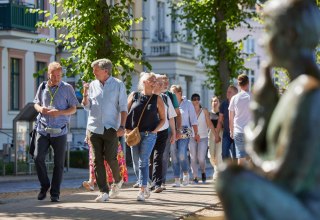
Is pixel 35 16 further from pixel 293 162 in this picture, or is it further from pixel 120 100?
pixel 293 162

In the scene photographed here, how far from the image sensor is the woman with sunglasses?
2177 cm

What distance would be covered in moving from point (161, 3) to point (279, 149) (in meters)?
62.7

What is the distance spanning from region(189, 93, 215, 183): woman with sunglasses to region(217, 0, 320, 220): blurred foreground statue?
685 inches

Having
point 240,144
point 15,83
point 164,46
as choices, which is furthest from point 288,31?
point 164,46

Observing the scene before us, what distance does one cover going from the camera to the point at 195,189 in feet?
62.0

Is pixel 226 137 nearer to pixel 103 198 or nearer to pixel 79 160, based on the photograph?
pixel 103 198

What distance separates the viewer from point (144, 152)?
15.6 meters

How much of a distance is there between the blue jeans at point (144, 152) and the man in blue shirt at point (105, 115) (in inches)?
22.3

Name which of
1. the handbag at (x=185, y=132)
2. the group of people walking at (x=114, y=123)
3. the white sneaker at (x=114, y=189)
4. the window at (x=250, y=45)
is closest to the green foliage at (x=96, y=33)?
the handbag at (x=185, y=132)

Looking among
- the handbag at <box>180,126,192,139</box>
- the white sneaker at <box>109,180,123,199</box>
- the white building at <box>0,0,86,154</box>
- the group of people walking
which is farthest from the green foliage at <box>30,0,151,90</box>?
the white building at <box>0,0,86,154</box>

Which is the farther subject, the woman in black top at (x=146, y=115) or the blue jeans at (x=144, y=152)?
the woman in black top at (x=146, y=115)

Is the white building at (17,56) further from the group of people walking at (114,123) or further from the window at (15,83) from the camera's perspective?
the group of people walking at (114,123)

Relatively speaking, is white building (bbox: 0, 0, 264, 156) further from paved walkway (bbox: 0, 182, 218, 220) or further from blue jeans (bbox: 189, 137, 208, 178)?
paved walkway (bbox: 0, 182, 218, 220)

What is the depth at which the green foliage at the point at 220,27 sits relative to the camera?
32.5 m
